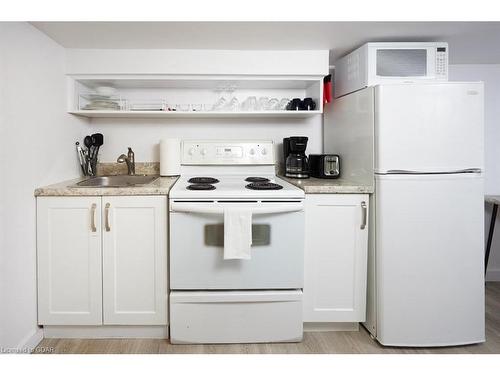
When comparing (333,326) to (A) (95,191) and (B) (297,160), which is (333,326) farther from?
(A) (95,191)

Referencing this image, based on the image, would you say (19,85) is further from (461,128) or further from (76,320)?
(461,128)

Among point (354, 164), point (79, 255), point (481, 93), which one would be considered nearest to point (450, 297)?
point (354, 164)

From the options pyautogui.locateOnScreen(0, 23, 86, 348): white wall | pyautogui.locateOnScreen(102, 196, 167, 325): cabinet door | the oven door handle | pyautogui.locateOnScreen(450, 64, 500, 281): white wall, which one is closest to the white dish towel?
the oven door handle

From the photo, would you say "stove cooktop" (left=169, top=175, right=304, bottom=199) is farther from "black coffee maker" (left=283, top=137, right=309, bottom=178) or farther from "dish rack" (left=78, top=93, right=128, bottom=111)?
"dish rack" (left=78, top=93, right=128, bottom=111)

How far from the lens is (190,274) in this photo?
1842 mm

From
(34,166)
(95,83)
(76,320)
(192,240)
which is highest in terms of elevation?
(95,83)

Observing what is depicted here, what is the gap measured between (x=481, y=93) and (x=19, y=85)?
246 centimetres

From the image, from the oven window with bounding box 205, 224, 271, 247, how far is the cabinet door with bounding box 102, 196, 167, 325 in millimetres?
260

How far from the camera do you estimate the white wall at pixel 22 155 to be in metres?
1.60

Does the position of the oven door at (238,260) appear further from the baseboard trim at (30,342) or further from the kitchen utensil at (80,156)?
the kitchen utensil at (80,156)

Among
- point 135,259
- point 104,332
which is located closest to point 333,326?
point 135,259

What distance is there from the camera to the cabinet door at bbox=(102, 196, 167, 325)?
186cm

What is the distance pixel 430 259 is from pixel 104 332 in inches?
75.8

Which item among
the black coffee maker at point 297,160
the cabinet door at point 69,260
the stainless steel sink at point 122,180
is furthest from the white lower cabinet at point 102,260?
the black coffee maker at point 297,160
